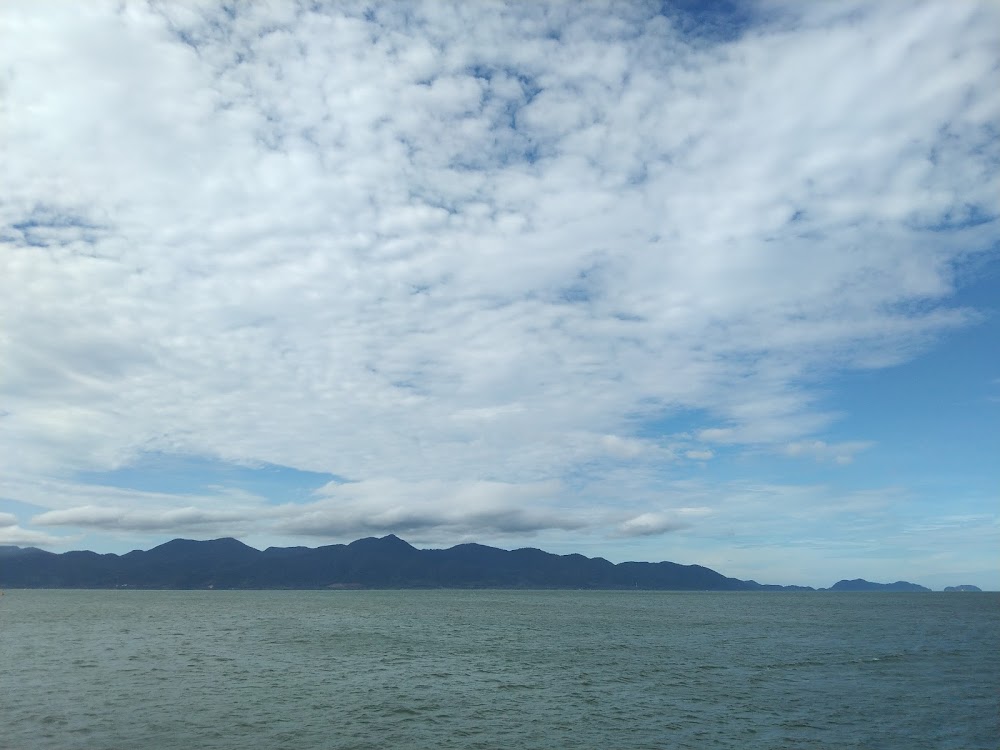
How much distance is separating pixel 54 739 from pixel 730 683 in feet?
190

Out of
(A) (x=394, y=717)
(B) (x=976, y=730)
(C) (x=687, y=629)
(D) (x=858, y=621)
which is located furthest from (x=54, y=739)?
(D) (x=858, y=621)

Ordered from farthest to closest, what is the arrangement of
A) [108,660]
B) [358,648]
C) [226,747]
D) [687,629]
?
[687,629] < [358,648] < [108,660] < [226,747]

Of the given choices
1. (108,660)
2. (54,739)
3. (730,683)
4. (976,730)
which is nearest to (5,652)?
(108,660)

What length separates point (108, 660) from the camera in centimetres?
7781

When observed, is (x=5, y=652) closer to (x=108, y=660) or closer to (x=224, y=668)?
(x=108, y=660)

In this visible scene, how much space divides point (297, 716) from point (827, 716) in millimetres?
41764

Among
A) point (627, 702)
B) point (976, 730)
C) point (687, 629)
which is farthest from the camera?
point (687, 629)

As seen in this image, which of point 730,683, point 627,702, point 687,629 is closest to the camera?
point 627,702

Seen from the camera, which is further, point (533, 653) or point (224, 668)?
point (533, 653)

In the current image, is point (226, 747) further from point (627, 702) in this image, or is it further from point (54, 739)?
point (627, 702)

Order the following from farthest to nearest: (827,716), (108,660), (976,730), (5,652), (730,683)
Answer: (5,652) < (108,660) < (730,683) < (827,716) < (976,730)

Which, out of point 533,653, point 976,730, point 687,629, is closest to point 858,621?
point 687,629

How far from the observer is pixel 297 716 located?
162ft

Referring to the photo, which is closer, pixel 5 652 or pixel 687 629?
pixel 5 652
